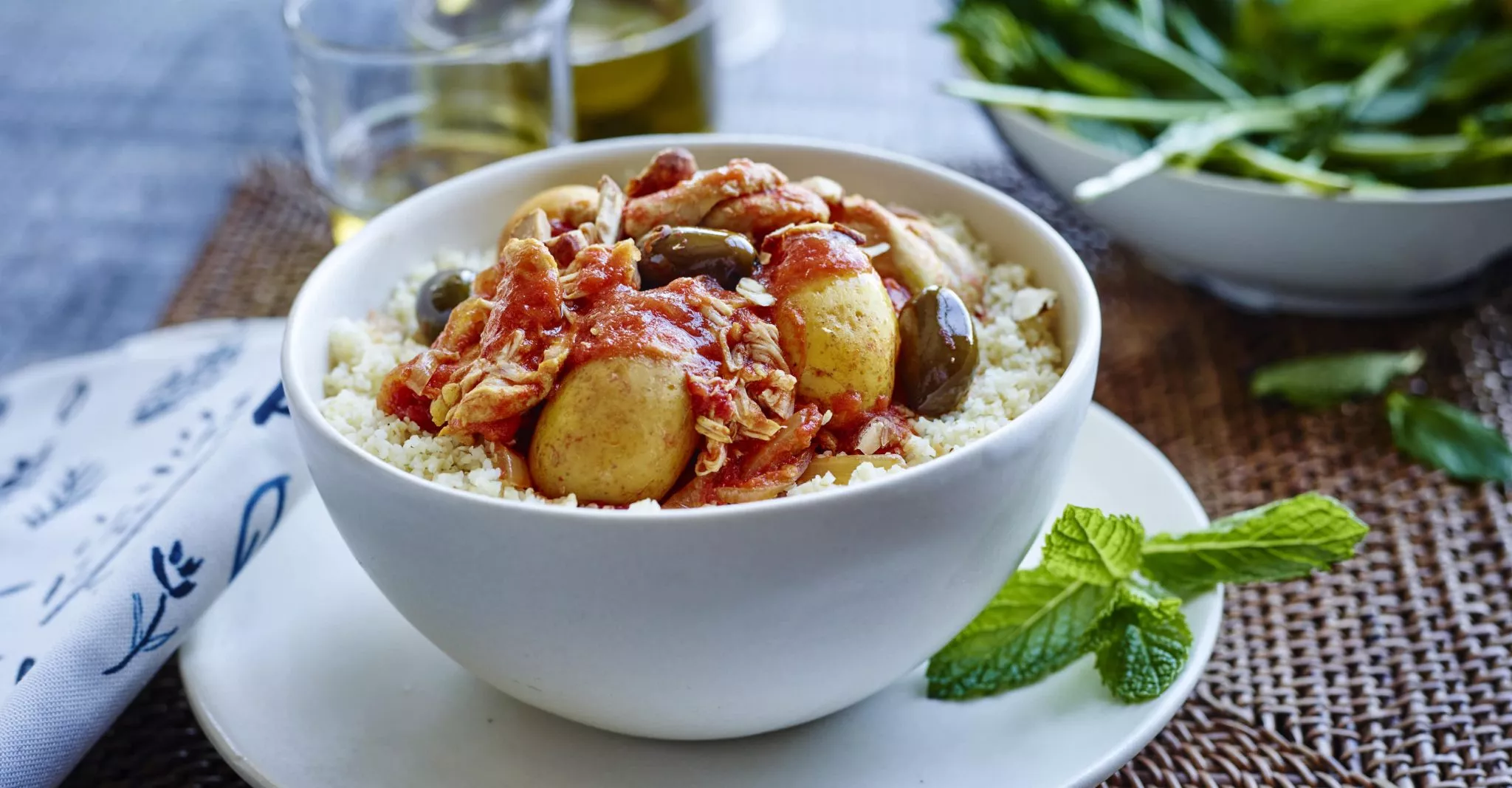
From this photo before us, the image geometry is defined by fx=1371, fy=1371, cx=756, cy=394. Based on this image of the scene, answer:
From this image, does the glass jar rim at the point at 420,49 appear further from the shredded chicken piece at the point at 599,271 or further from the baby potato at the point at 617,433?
the baby potato at the point at 617,433

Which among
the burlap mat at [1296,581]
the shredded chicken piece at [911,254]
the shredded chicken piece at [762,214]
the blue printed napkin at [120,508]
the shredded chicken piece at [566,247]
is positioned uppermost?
the shredded chicken piece at [762,214]

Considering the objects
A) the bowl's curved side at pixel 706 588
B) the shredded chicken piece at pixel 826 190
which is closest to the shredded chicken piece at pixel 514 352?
the bowl's curved side at pixel 706 588

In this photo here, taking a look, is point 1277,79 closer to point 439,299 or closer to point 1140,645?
point 1140,645

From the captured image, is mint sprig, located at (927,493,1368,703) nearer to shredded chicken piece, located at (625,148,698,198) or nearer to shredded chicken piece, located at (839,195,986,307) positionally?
shredded chicken piece, located at (839,195,986,307)

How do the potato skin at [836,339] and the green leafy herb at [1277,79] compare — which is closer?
the potato skin at [836,339]

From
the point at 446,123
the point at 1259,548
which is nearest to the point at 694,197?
the point at 1259,548
